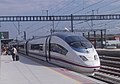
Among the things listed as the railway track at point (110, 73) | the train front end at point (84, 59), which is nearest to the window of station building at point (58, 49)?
the train front end at point (84, 59)

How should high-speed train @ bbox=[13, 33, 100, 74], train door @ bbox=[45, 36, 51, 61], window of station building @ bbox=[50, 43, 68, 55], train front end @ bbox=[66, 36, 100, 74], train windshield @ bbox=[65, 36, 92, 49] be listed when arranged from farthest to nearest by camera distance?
train door @ bbox=[45, 36, 51, 61] → window of station building @ bbox=[50, 43, 68, 55] → train windshield @ bbox=[65, 36, 92, 49] → high-speed train @ bbox=[13, 33, 100, 74] → train front end @ bbox=[66, 36, 100, 74]

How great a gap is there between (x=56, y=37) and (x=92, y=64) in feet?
16.0

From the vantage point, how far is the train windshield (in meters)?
19.4

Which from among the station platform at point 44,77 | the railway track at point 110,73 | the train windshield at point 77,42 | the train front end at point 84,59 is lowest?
the railway track at point 110,73

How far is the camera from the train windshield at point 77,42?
19.4 meters

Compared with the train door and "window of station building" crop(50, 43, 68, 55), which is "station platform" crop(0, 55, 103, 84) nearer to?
"window of station building" crop(50, 43, 68, 55)

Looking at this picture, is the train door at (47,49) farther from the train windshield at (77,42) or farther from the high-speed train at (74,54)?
the train windshield at (77,42)

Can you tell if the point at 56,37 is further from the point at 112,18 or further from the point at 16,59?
the point at 112,18

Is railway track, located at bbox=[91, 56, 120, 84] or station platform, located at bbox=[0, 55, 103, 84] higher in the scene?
station platform, located at bbox=[0, 55, 103, 84]

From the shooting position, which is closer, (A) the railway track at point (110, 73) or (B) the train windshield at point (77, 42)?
(A) the railway track at point (110, 73)

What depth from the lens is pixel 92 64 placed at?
1800 cm

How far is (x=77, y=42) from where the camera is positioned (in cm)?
1973

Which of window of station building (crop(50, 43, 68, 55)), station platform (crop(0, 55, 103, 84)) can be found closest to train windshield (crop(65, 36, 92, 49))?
window of station building (crop(50, 43, 68, 55))

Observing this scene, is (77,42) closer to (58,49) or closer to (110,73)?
(58,49)
